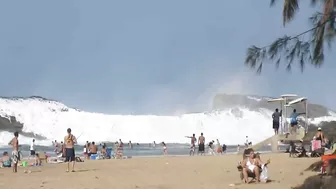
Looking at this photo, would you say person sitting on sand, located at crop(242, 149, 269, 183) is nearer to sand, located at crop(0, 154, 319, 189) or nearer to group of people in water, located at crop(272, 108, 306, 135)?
sand, located at crop(0, 154, 319, 189)

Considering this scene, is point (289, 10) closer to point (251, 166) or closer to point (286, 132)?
point (251, 166)

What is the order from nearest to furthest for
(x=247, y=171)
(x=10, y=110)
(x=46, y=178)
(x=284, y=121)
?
(x=247, y=171) < (x=46, y=178) < (x=284, y=121) < (x=10, y=110)

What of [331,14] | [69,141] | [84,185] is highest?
[331,14]

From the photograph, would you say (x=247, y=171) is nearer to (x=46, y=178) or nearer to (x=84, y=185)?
(x=84, y=185)

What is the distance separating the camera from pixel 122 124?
129875 mm

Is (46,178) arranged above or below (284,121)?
below

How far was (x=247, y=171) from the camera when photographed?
1349 centimetres

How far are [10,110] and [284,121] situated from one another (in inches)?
4534

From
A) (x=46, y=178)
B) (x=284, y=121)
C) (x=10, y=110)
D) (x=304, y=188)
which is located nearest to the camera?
(x=304, y=188)

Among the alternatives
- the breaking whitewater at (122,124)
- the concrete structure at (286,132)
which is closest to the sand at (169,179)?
the concrete structure at (286,132)

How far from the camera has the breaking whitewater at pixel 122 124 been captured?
122 meters

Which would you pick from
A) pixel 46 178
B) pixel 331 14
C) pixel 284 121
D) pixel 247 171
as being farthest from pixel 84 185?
pixel 284 121

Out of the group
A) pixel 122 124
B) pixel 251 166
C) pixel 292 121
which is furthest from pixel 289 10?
pixel 122 124

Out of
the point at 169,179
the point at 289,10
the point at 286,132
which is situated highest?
the point at 289,10
